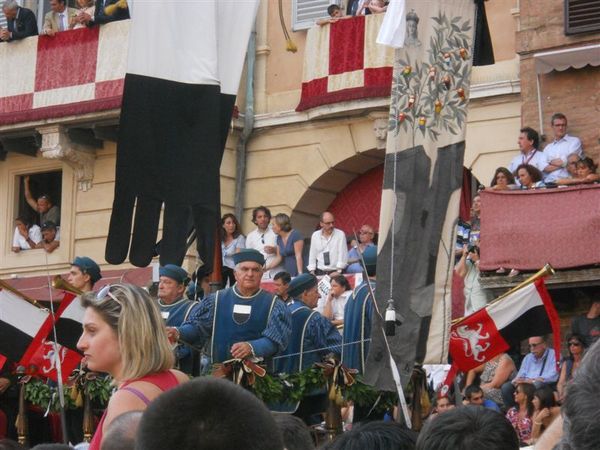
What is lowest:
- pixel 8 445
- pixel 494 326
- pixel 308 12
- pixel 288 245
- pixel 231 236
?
pixel 8 445

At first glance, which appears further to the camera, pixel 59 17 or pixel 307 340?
pixel 59 17

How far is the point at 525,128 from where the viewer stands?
15586mm

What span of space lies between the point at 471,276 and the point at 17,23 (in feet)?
28.2

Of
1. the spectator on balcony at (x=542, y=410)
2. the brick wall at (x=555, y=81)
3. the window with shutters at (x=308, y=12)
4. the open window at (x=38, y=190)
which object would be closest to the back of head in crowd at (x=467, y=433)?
the spectator on balcony at (x=542, y=410)

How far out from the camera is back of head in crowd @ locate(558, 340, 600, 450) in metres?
2.48

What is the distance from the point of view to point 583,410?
2.49m

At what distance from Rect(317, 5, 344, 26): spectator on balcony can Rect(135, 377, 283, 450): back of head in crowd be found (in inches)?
645

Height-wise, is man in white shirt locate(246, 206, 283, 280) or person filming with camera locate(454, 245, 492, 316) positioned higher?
man in white shirt locate(246, 206, 283, 280)

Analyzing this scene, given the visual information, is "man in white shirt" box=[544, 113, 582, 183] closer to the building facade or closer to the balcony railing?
the building facade

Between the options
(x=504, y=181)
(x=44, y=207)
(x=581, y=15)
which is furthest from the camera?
(x=44, y=207)

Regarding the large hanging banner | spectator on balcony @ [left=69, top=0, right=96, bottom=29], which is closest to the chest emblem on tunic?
the large hanging banner

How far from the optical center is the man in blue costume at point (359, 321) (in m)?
10.3

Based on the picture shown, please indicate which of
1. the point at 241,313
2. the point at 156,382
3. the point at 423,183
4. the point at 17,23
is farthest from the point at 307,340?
the point at 17,23

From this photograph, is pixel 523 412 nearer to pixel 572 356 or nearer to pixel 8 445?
pixel 572 356
